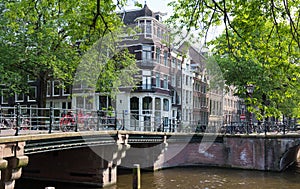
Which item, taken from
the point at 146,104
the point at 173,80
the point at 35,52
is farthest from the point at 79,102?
the point at 35,52

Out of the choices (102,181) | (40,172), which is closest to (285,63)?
(102,181)

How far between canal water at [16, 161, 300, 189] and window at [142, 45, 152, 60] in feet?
39.7

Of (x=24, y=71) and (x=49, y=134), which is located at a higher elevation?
(x=24, y=71)

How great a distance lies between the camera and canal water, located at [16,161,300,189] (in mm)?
15406

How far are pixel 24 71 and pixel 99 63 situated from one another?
3.65m

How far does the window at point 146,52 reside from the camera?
3044cm

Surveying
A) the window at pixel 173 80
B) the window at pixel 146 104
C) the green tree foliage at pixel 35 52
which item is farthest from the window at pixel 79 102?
the green tree foliage at pixel 35 52

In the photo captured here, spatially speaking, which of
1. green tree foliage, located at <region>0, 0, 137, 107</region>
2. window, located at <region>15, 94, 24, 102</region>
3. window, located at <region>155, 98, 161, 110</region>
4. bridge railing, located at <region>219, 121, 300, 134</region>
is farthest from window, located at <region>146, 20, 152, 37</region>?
window, located at <region>15, 94, 24, 102</region>

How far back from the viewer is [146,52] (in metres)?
30.6

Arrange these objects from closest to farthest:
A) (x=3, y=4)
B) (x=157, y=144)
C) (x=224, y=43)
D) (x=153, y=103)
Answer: (x=224, y=43), (x=3, y=4), (x=157, y=144), (x=153, y=103)

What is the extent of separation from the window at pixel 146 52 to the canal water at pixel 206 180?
12.1 m

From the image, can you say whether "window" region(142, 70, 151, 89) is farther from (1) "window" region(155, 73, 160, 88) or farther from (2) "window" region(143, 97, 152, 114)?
→ (2) "window" region(143, 97, 152, 114)

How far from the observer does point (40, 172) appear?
16.0 metres

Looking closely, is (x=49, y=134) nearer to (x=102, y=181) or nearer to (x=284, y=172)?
(x=102, y=181)
